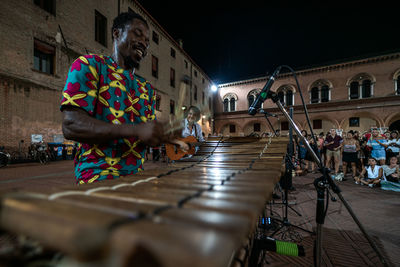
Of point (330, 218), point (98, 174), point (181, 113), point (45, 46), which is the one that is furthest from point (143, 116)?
point (45, 46)

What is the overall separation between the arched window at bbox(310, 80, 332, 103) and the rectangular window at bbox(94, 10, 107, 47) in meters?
20.4

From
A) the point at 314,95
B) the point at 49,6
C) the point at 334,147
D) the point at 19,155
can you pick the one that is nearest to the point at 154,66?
the point at 49,6

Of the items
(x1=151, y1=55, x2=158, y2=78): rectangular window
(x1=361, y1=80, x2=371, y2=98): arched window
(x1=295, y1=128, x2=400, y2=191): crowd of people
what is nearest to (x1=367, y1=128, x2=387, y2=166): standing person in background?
(x1=295, y1=128, x2=400, y2=191): crowd of people

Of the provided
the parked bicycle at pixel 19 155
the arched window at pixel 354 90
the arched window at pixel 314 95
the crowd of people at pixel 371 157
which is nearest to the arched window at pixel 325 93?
the arched window at pixel 314 95

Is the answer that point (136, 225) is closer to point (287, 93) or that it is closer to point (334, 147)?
point (334, 147)

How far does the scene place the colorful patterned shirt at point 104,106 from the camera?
3.33ft

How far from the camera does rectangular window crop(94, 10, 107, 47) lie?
427 inches

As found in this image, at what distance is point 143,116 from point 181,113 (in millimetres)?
414

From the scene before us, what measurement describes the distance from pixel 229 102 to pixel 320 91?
34.1 ft

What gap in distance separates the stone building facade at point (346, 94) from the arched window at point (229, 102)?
1740mm

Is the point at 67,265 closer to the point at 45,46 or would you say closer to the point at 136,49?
the point at 136,49

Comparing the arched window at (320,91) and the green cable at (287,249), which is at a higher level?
the arched window at (320,91)

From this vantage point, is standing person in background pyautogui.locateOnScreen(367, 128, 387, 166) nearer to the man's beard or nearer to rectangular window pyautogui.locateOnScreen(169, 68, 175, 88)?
the man's beard

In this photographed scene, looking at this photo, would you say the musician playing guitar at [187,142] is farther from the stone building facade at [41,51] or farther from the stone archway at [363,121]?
the stone archway at [363,121]
